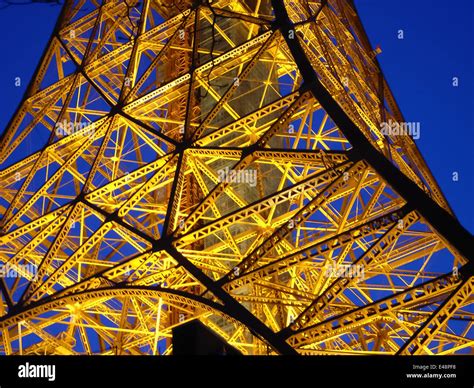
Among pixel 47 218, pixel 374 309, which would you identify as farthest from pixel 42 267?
pixel 374 309

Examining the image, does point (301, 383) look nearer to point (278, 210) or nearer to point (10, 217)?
point (10, 217)

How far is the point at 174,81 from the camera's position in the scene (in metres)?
16.3

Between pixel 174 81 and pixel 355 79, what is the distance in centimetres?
502

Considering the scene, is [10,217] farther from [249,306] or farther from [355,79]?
[355,79]

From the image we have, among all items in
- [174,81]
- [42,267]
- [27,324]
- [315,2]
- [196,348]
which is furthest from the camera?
[315,2]

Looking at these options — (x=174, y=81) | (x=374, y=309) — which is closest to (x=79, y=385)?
(x=374, y=309)

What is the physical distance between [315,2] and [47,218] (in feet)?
39.7

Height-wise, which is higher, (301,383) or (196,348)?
(196,348)

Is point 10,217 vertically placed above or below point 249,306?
above

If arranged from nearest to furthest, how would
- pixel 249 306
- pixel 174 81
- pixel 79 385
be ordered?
pixel 79 385 → pixel 174 81 → pixel 249 306

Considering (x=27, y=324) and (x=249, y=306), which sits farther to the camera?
(x=249, y=306)

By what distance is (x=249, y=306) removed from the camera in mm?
18266

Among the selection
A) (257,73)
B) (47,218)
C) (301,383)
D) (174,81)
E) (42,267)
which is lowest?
(301,383)

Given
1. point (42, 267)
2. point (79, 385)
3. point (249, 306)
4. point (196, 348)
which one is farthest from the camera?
point (249, 306)
